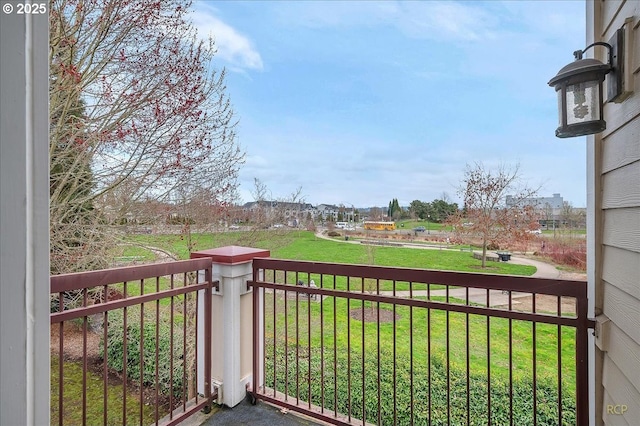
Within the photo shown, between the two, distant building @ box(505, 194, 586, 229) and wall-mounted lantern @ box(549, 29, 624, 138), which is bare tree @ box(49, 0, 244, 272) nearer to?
wall-mounted lantern @ box(549, 29, 624, 138)

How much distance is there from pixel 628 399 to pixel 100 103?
4486 mm

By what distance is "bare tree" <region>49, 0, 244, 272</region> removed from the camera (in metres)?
3.08

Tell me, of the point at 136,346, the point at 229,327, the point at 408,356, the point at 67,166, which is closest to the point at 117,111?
the point at 67,166

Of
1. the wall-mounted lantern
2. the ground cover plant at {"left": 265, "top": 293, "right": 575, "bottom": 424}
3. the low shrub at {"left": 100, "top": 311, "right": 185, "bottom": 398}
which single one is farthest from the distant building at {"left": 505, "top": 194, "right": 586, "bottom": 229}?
the low shrub at {"left": 100, "top": 311, "right": 185, "bottom": 398}

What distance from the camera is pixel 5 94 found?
1.79 ft

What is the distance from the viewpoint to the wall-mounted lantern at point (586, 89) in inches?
46.3

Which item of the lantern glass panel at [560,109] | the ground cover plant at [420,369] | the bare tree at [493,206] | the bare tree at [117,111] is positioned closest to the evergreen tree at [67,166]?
the bare tree at [117,111]

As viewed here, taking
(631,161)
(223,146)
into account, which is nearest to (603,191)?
(631,161)

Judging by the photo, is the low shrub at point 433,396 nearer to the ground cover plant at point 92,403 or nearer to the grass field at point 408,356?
the grass field at point 408,356

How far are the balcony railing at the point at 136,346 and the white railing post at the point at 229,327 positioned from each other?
58 mm

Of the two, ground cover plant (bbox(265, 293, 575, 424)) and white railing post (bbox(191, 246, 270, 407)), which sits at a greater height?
white railing post (bbox(191, 246, 270, 407))

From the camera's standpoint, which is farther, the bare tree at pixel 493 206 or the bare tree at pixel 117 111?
the bare tree at pixel 493 206

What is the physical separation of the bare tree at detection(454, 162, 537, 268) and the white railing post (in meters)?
4.92

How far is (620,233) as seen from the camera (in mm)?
1171
